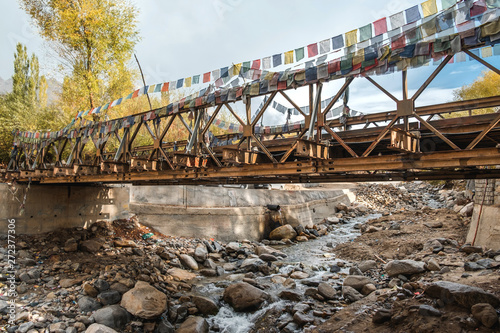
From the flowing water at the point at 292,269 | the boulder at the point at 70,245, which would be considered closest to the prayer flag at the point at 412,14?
the flowing water at the point at 292,269

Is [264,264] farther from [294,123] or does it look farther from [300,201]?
[300,201]

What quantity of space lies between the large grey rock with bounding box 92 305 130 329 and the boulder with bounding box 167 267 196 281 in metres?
3.68

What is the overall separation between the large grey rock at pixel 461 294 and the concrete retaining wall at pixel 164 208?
498 inches

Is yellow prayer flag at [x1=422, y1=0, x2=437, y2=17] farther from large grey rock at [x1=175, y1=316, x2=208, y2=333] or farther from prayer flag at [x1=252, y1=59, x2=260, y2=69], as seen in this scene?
large grey rock at [x1=175, y1=316, x2=208, y2=333]

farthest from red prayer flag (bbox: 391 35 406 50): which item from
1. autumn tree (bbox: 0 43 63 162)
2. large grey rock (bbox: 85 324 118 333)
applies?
autumn tree (bbox: 0 43 63 162)

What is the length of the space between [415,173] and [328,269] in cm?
726

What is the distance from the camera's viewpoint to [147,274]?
1161 cm

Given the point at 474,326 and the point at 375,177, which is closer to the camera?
the point at 474,326

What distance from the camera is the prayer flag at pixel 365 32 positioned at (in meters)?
7.98

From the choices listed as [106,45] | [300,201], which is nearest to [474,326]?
[300,201]

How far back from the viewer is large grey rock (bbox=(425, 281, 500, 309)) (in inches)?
277

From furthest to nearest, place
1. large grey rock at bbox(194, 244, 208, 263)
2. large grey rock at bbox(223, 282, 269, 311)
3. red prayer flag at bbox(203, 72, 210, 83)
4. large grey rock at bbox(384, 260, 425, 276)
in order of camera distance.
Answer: large grey rock at bbox(194, 244, 208, 263) < red prayer flag at bbox(203, 72, 210, 83) < large grey rock at bbox(384, 260, 425, 276) < large grey rock at bbox(223, 282, 269, 311)

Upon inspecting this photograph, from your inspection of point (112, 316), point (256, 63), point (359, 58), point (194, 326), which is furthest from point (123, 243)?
point (359, 58)

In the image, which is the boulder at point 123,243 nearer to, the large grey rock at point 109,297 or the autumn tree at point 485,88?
the large grey rock at point 109,297
